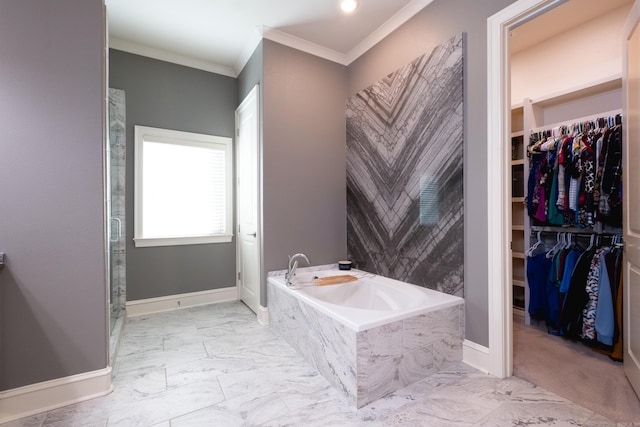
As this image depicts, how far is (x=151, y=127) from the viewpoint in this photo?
125 inches

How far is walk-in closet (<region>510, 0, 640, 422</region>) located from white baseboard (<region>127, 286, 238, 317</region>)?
296 cm

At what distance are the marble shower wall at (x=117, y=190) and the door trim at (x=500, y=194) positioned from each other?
128 inches

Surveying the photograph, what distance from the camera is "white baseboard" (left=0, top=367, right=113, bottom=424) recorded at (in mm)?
1581

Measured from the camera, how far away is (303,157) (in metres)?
3.05

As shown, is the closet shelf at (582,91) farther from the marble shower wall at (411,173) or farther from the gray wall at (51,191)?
the gray wall at (51,191)

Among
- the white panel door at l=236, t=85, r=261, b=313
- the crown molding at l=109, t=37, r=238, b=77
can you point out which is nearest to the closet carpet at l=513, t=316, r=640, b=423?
the white panel door at l=236, t=85, r=261, b=313

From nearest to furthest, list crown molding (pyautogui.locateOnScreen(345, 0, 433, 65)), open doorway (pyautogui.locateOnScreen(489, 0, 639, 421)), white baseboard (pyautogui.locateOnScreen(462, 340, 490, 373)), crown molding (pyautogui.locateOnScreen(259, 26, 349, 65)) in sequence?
open doorway (pyautogui.locateOnScreen(489, 0, 639, 421)) → white baseboard (pyautogui.locateOnScreen(462, 340, 490, 373)) → crown molding (pyautogui.locateOnScreen(345, 0, 433, 65)) → crown molding (pyautogui.locateOnScreen(259, 26, 349, 65))

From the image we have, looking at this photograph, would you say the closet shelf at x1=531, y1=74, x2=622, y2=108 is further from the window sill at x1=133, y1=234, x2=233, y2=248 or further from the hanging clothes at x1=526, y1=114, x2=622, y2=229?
the window sill at x1=133, y1=234, x2=233, y2=248

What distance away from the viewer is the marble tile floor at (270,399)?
5.00 ft

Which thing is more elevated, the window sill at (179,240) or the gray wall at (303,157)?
the gray wall at (303,157)

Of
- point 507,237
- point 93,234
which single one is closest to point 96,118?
point 93,234

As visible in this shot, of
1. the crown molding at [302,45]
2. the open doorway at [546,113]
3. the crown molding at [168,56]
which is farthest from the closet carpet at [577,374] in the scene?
the crown molding at [168,56]

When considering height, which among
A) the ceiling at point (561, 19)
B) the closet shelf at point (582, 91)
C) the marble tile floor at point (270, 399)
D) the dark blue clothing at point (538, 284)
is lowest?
the marble tile floor at point (270, 399)

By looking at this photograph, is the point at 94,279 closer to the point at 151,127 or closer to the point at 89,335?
the point at 89,335
